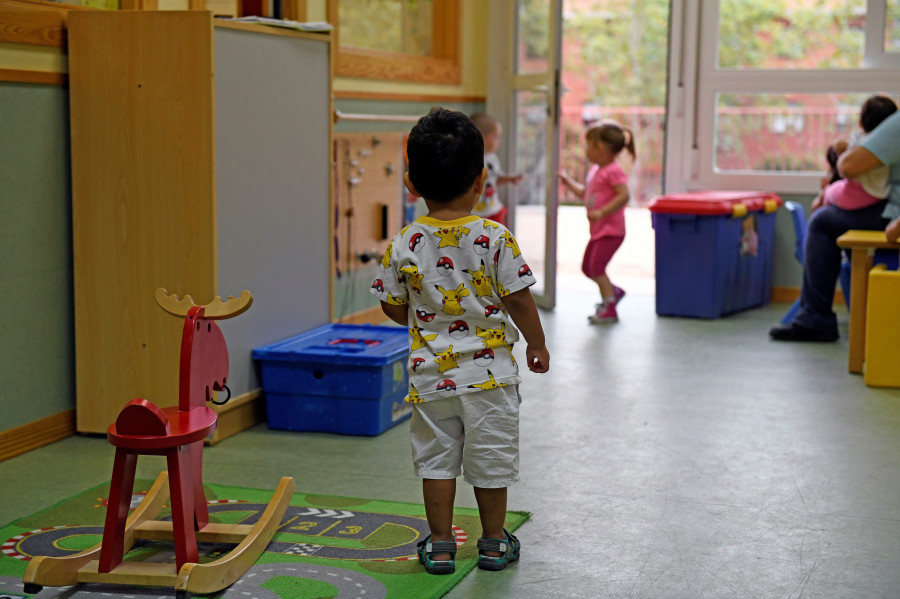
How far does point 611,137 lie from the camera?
5.27 meters

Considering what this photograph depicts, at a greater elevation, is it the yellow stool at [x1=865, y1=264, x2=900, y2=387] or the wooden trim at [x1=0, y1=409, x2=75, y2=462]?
the yellow stool at [x1=865, y1=264, x2=900, y2=387]

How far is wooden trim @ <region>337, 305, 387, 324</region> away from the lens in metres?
4.84

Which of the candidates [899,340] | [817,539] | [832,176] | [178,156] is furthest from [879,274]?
[178,156]

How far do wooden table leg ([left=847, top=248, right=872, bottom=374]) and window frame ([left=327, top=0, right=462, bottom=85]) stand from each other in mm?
2263

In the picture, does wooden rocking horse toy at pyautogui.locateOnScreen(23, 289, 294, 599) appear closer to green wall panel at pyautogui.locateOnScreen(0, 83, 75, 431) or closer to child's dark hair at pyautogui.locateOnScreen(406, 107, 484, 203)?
child's dark hair at pyautogui.locateOnScreen(406, 107, 484, 203)

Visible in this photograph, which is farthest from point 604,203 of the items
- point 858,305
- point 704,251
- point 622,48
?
point 622,48

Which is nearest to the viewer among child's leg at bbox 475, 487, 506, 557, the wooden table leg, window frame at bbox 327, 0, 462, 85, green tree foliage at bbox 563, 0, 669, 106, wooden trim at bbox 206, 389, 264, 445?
child's leg at bbox 475, 487, 506, 557

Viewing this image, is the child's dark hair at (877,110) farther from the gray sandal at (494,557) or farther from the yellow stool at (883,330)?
the gray sandal at (494,557)

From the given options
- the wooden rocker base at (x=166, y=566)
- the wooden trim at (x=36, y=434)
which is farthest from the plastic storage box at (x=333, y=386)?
the wooden rocker base at (x=166, y=566)

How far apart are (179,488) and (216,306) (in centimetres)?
38

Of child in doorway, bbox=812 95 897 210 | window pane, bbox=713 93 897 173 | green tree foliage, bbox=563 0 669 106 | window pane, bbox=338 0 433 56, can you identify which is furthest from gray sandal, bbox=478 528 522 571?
green tree foliage, bbox=563 0 669 106

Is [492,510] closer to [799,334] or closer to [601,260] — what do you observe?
[799,334]

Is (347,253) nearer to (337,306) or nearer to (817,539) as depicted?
(337,306)

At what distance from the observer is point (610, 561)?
7.45ft
